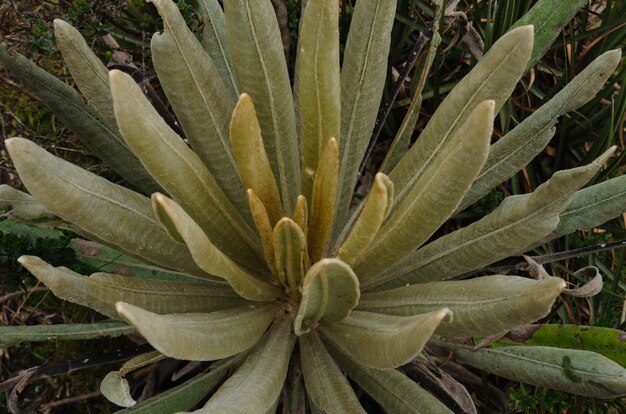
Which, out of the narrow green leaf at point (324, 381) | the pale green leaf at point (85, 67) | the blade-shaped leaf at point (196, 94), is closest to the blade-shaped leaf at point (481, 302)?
the narrow green leaf at point (324, 381)

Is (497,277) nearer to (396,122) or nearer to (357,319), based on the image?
(357,319)

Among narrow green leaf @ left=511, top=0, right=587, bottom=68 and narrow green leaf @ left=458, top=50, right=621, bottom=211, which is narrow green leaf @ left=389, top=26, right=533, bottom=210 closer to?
narrow green leaf @ left=458, top=50, right=621, bottom=211

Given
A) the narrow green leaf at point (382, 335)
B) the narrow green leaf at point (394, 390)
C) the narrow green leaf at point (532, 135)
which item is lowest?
the narrow green leaf at point (394, 390)

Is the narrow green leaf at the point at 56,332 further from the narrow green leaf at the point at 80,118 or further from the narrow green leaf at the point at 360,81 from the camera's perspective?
the narrow green leaf at the point at 360,81

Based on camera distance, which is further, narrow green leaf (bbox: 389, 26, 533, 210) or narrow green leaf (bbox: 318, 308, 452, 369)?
narrow green leaf (bbox: 389, 26, 533, 210)

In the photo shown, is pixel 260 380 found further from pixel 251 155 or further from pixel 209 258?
pixel 251 155

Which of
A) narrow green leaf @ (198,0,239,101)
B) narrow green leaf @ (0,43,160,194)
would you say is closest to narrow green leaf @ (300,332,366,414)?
narrow green leaf @ (0,43,160,194)

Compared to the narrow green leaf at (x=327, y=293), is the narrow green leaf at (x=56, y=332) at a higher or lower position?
lower
